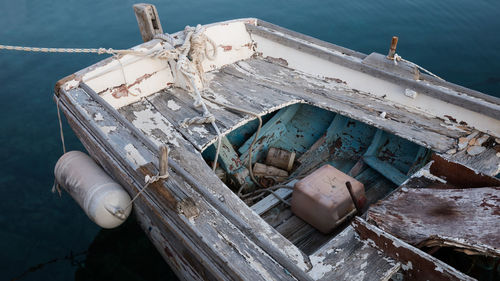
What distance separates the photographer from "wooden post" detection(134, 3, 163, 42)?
4341mm

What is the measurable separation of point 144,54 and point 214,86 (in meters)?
0.93

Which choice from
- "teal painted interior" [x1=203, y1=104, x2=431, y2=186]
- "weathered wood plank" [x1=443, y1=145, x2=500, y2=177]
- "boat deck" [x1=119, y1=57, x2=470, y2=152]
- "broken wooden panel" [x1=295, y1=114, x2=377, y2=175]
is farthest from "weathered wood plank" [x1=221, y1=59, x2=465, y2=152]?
"broken wooden panel" [x1=295, y1=114, x2=377, y2=175]

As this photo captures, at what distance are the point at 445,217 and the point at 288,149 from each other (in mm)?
2409

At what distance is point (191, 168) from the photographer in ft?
9.95

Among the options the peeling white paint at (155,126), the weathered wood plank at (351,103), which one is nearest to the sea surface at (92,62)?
the peeling white paint at (155,126)

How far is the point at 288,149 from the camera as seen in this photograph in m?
4.48

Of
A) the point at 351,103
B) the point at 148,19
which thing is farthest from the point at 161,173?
the point at 148,19

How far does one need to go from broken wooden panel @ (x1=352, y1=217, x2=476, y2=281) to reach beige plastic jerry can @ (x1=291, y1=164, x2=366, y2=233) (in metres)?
0.49

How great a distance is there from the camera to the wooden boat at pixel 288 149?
221 cm

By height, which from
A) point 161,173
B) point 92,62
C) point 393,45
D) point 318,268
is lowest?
point 92,62

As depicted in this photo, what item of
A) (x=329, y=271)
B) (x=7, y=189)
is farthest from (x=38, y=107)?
(x=329, y=271)

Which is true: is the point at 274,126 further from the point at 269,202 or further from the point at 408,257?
the point at 408,257

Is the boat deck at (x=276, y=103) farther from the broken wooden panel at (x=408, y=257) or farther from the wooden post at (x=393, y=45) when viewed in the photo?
the broken wooden panel at (x=408, y=257)

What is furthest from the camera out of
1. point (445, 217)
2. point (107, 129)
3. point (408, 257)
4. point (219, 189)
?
point (107, 129)
